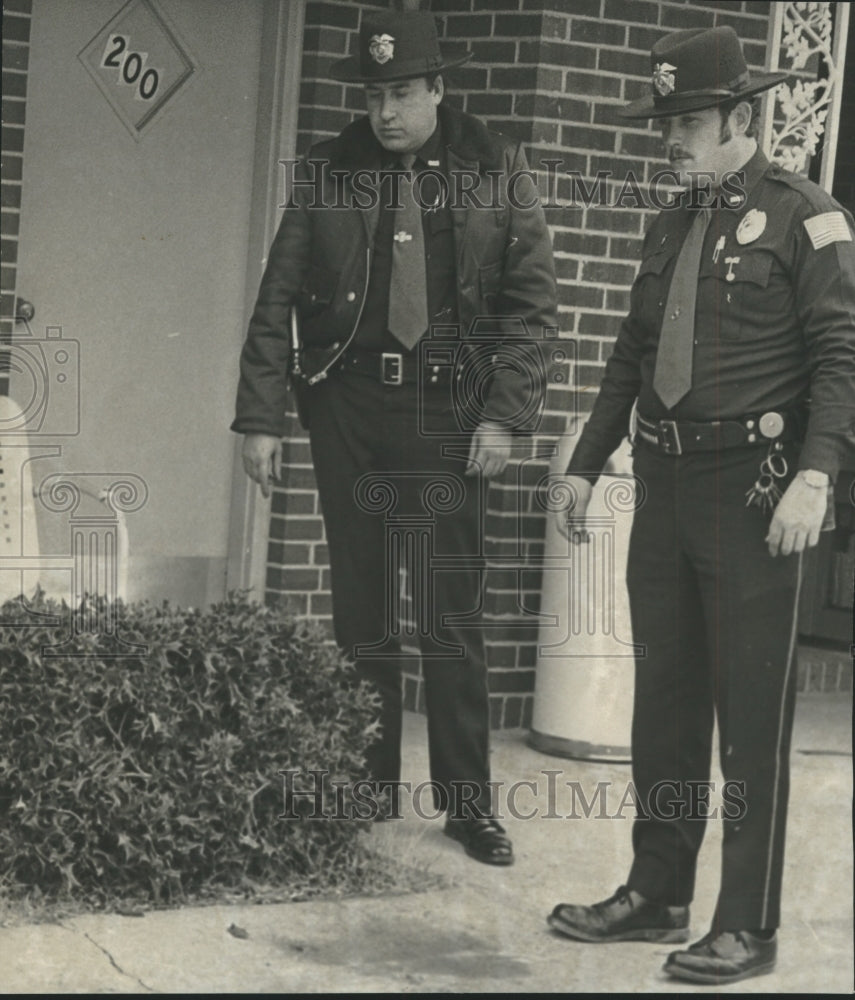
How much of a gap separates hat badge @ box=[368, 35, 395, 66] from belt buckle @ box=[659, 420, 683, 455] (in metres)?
1.28

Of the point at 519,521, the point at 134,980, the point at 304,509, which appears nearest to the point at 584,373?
the point at 519,521

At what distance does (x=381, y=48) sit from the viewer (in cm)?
499

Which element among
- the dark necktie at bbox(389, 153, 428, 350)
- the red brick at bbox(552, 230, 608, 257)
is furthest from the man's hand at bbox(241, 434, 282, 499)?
the red brick at bbox(552, 230, 608, 257)

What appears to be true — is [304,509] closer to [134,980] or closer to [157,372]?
[157,372]

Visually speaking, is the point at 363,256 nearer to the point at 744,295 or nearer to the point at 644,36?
the point at 644,36

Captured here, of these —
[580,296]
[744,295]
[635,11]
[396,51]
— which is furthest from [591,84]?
[744,295]

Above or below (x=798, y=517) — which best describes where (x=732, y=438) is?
above

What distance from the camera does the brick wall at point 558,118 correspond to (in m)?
5.41

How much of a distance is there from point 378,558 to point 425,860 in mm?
852

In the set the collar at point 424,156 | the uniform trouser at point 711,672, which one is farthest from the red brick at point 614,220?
the uniform trouser at point 711,672

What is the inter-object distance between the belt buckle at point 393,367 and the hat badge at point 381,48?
0.78 metres

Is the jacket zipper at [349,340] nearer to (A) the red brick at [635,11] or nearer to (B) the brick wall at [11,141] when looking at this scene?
(B) the brick wall at [11,141]

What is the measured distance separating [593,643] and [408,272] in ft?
5.40

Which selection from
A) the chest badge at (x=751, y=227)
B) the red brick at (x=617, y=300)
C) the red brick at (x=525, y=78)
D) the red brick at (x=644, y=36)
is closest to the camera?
the chest badge at (x=751, y=227)
